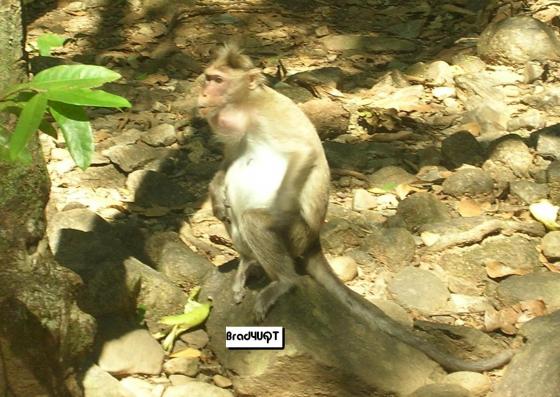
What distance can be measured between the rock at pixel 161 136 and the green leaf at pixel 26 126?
4.83 m

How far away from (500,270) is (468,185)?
3.26ft

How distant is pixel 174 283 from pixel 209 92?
1.07 metres

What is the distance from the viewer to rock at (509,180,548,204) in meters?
6.46

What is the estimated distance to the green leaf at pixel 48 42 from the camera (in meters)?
8.23

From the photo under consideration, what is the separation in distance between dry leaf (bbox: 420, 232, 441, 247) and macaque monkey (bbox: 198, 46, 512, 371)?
1078 millimetres

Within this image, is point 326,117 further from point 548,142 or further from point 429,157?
point 548,142

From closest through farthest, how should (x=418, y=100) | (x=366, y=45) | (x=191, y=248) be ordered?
(x=191, y=248), (x=418, y=100), (x=366, y=45)

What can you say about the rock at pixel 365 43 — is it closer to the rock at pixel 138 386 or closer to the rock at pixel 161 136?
the rock at pixel 161 136

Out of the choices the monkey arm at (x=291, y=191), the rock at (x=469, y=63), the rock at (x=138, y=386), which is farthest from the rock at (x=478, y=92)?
the rock at (x=138, y=386)

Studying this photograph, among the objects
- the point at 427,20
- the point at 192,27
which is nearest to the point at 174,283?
the point at 192,27

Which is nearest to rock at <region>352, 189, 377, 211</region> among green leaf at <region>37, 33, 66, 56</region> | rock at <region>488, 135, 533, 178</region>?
rock at <region>488, 135, 533, 178</region>

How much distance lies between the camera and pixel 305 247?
5.00 m

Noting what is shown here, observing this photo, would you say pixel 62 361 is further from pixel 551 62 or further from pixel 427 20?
pixel 427 20

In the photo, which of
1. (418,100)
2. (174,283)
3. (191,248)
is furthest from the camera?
(418,100)
